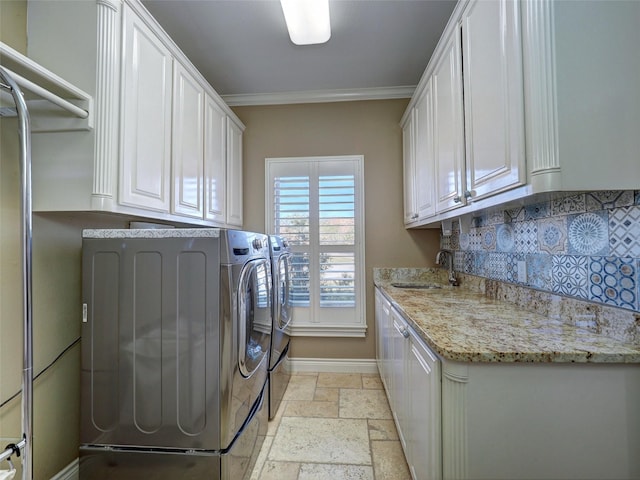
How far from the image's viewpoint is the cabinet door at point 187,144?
5.81ft

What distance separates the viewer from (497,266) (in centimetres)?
183

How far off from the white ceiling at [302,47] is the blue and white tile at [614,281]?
67.6 inches

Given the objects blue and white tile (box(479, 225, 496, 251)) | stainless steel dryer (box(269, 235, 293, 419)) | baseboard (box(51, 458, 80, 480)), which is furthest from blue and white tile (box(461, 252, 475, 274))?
baseboard (box(51, 458, 80, 480))

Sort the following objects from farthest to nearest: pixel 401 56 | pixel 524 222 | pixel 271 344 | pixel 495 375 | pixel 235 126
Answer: pixel 235 126 < pixel 401 56 < pixel 271 344 < pixel 524 222 < pixel 495 375

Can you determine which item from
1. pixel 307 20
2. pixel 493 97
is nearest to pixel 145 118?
pixel 307 20

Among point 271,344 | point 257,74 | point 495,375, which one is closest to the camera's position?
point 495,375

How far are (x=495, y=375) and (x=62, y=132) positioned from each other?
6.43 ft

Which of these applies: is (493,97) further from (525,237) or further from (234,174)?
(234,174)

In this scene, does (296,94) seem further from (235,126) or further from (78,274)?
(78,274)

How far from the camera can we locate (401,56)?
7.52ft

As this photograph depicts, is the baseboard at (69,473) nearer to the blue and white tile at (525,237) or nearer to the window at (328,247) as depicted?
the window at (328,247)

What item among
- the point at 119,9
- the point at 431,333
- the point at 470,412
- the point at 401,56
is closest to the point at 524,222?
the point at 431,333

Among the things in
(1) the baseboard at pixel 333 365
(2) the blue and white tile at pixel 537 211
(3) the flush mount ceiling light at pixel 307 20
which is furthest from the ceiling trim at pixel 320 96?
(1) the baseboard at pixel 333 365

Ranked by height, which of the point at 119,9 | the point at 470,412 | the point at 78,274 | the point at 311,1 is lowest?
the point at 470,412
